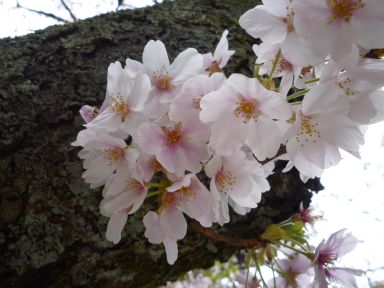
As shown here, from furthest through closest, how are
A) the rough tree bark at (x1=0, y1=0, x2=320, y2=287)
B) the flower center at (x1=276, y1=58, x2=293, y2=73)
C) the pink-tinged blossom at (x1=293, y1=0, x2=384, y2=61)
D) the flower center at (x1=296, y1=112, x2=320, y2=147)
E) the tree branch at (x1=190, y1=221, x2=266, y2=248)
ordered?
the tree branch at (x1=190, y1=221, x2=266, y2=248) → the rough tree bark at (x1=0, y1=0, x2=320, y2=287) → the flower center at (x1=276, y1=58, x2=293, y2=73) → the flower center at (x1=296, y1=112, x2=320, y2=147) → the pink-tinged blossom at (x1=293, y1=0, x2=384, y2=61)

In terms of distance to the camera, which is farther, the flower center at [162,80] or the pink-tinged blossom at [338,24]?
the flower center at [162,80]

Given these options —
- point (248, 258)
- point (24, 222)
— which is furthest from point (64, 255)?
point (248, 258)

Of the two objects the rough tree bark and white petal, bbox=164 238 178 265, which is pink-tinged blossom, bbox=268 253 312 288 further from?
white petal, bbox=164 238 178 265

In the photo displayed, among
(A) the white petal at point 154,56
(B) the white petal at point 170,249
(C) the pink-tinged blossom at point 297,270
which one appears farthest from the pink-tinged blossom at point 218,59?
(C) the pink-tinged blossom at point 297,270

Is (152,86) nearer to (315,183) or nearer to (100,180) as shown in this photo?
(100,180)

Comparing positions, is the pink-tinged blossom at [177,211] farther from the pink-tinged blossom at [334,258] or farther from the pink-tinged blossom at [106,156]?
the pink-tinged blossom at [334,258]

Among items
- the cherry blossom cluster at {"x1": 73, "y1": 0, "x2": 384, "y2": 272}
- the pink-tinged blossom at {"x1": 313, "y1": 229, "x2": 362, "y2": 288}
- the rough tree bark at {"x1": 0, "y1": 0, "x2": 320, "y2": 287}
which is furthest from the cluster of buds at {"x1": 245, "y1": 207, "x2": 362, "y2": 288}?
the cherry blossom cluster at {"x1": 73, "y1": 0, "x2": 384, "y2": 272}
